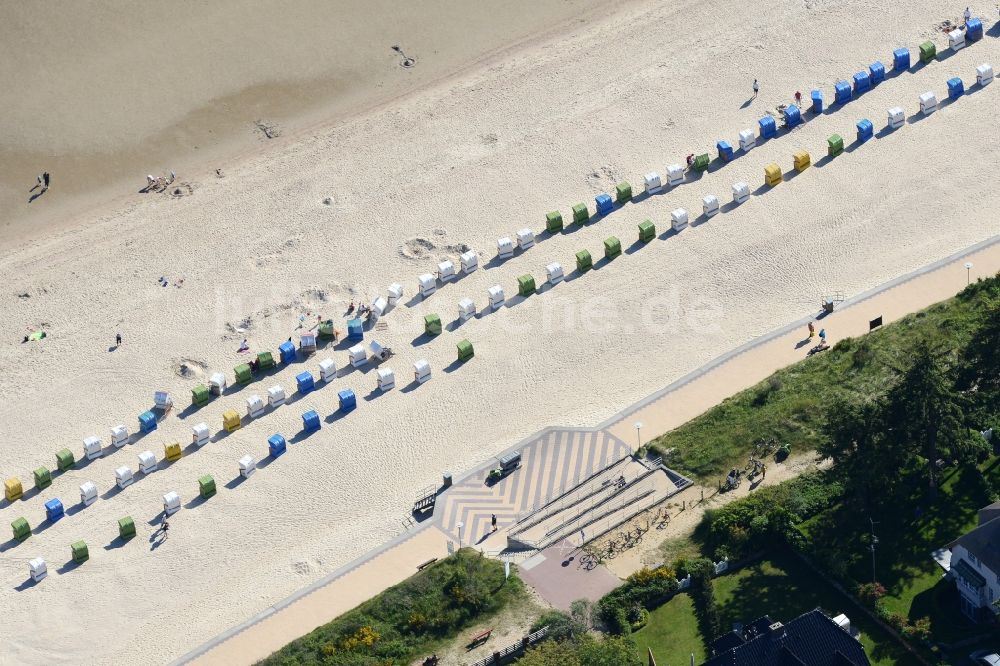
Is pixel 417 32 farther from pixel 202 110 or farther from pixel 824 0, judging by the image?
pixel 824 0

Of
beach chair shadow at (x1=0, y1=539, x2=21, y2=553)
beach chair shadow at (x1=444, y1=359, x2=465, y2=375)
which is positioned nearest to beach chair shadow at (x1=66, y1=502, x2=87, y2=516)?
beach chair shadow at (x1=0, y1=539, x2=21, y2=553)

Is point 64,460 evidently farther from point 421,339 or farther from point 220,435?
point 421,339

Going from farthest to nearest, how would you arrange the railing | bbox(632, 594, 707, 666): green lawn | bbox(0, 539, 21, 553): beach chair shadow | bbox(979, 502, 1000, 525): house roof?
bbox(0, 539, 21, 553): beach chair shadow < the railing < bbox(632, 594, 707, 666): green lawn < bbox(979, 502, 1000, 525): house roof

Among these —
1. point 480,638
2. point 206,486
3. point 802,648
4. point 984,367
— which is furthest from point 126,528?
point 984,367

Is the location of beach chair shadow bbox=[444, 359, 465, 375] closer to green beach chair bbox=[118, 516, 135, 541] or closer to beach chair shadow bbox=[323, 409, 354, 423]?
beach chair shadow bbox=[323, 409, 354, 423]

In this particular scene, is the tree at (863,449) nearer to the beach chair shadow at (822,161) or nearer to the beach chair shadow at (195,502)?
the beach chair shadow at (822,161)

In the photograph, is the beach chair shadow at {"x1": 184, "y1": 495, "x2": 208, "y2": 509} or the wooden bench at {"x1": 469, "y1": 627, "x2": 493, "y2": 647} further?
the beach chair shadow at {"x1": 184, "y1": 495, "x2": 208, "y2": 509}

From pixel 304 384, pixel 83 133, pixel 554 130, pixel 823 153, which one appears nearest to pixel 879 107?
pixel 823 153
